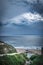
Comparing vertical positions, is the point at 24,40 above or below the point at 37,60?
above

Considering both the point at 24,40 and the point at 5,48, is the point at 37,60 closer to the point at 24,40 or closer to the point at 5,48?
the point at 24,40

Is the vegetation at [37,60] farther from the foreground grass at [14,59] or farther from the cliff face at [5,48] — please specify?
the cliff face at [5,48]

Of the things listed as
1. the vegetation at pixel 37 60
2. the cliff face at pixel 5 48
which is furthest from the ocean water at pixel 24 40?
the vegetation at pixel 37 60

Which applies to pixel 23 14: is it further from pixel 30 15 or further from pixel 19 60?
pixel 19 60

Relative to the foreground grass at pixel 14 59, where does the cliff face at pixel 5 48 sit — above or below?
above

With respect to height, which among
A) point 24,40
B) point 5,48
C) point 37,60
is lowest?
point 37,60

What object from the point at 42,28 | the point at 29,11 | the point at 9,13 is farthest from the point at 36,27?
the point at 9,13

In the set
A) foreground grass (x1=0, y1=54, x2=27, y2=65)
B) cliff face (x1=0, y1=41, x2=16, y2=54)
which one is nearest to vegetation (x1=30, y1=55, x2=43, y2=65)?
foreground grass (x1=0, y1=54, x2=27, y2=65)

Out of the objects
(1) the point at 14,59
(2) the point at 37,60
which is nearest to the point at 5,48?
(1) the point at 14,59
